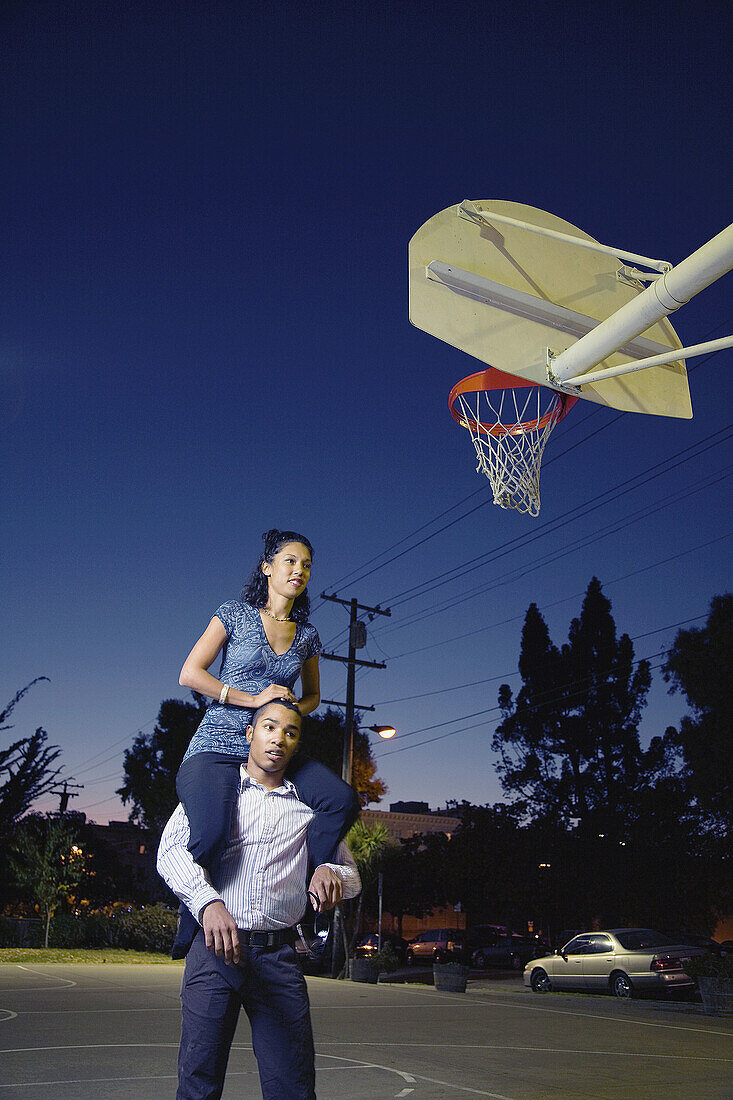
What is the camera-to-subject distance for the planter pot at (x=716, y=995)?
15.0m

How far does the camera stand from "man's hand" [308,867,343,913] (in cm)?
310

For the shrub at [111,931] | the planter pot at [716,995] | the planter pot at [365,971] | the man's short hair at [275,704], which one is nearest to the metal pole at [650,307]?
the man's short hair at [275,704]

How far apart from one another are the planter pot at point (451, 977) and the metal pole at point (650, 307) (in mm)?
16016

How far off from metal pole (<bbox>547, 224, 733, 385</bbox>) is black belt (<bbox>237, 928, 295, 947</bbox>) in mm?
3309

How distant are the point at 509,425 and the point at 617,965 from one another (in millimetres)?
15938

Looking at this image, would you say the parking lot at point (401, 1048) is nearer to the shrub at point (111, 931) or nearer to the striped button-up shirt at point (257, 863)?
the striped button-up shirt at point (257, 863)

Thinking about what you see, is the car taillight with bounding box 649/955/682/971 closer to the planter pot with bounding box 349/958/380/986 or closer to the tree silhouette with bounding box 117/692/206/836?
the planter pot with bounding box 349/958/380/986

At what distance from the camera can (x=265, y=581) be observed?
3.79m

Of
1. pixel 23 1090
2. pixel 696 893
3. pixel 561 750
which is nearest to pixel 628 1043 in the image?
pixel 23 1090

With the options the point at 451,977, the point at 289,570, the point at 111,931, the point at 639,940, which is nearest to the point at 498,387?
the point at 289,570

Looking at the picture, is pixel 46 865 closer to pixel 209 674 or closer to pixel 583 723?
pixel 583 723

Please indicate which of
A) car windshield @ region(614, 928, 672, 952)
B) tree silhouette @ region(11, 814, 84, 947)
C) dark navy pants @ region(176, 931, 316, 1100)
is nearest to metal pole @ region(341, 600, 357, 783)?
car windshield @ region(614, 928, 672, 952)

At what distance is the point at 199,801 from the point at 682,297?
127 inches

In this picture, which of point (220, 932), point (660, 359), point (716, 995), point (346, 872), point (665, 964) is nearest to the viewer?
point (220, 932)
